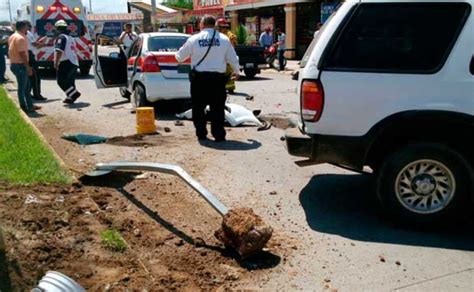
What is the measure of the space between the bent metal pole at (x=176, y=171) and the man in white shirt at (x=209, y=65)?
2481 millimetres

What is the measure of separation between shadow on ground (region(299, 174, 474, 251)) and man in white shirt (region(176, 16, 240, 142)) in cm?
252

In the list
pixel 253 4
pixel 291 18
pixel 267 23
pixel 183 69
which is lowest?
pixel 183 69

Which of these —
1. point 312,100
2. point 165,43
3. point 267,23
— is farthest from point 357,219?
point 267,23

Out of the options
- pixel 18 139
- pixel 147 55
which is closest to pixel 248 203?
pixel 18 139

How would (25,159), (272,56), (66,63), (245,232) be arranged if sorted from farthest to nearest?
(272,56) < (66,63) < (25,159) < (245,232)

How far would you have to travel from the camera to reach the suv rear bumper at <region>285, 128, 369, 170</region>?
4.86 meters

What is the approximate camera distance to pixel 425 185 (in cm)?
474

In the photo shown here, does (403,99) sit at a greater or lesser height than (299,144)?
greater

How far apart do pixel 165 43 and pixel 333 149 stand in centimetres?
713

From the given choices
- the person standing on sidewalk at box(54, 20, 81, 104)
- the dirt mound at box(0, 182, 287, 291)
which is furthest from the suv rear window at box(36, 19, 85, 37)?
the dirt mound at box(0, 182, 287, 291)

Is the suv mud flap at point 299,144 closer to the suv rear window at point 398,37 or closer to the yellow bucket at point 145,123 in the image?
the suv rear window at point 398,37

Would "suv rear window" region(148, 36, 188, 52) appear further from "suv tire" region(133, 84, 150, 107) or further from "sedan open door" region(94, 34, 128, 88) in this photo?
"sedan open door" region(94, 34, 128, 88)

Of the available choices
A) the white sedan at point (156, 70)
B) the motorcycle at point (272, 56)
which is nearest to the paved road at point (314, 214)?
the white sedan at point (156, 70)

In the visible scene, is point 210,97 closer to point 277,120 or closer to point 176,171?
point 277,120
